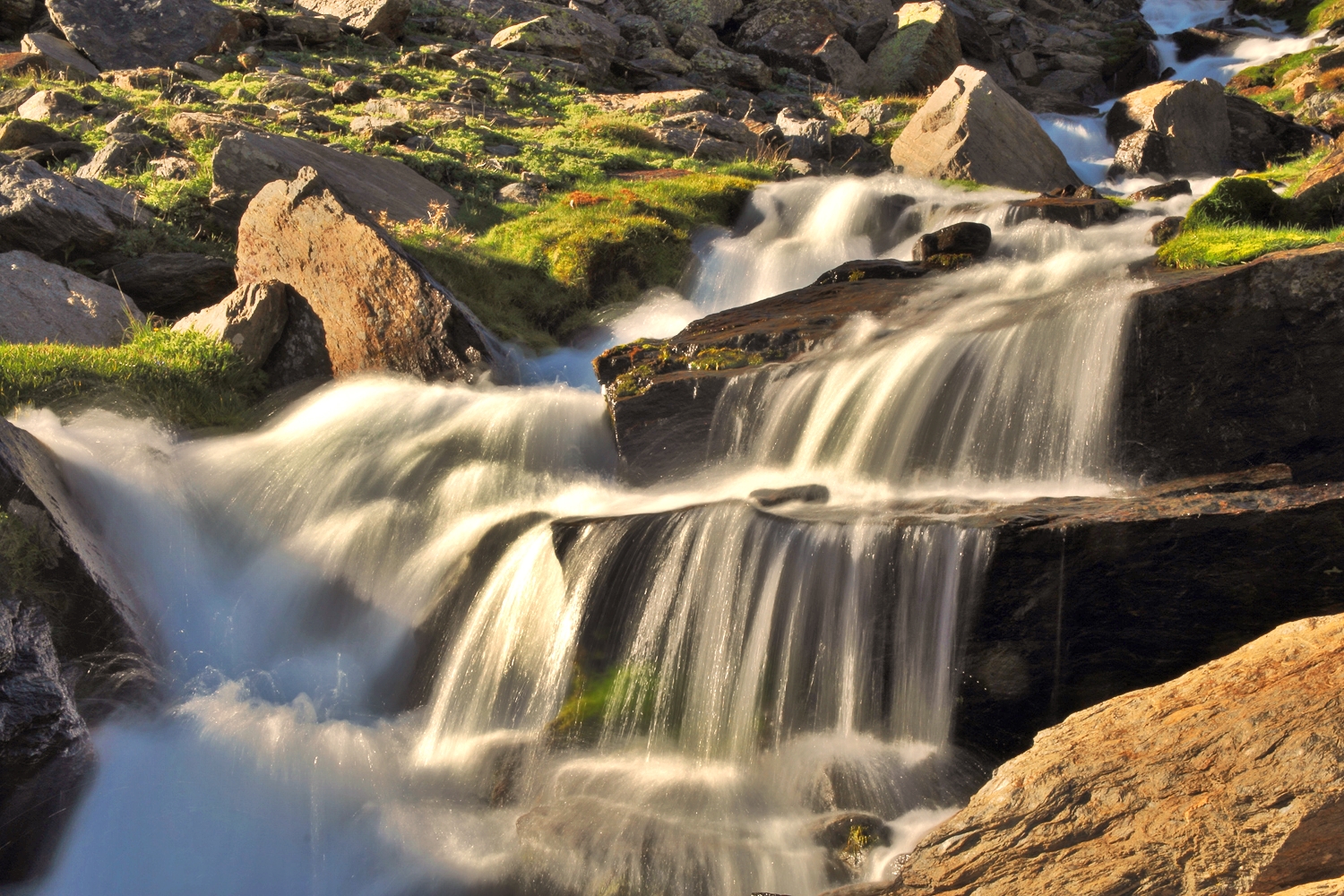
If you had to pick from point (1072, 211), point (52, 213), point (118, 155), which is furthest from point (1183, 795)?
point (118, 155)

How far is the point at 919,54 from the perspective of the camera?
25.8 meters

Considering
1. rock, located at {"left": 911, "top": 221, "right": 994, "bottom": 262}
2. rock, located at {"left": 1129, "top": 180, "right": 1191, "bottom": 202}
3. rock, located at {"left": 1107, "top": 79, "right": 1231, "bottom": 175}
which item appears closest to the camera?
rock, located at {"left": 911, "top": 221, "right": 994, "bottom": 262}

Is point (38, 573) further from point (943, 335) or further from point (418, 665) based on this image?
point (943, 335)

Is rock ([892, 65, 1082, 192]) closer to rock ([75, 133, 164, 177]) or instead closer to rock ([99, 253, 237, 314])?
rock ([99, 253, 237, 314])

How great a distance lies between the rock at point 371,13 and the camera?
80.0 ft

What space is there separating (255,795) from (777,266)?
33.4 feet

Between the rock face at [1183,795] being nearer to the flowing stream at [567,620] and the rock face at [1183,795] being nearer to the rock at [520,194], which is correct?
the flowing stream at [567,620]

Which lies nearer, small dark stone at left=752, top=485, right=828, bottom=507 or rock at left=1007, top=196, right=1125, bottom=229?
small dark stone at left=752, top=485, right=828, bottom=507

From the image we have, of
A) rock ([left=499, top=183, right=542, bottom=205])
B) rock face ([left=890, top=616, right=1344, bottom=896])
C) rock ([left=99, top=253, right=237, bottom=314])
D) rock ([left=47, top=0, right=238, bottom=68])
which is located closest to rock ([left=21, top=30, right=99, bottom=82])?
rock ([left=47, top=0, right=238, bottom=68])

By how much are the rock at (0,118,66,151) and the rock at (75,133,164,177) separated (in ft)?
2.95

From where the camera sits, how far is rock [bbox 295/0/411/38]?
960 inches

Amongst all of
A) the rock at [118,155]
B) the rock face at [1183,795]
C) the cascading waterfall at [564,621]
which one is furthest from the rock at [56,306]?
the rock face at [1183,795]

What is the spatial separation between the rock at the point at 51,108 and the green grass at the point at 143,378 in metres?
8.18

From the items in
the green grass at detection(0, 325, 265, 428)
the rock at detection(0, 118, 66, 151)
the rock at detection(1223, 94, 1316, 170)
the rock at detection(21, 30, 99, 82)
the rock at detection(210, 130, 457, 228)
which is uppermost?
the rock at detection(21, 30, 99, 82)
